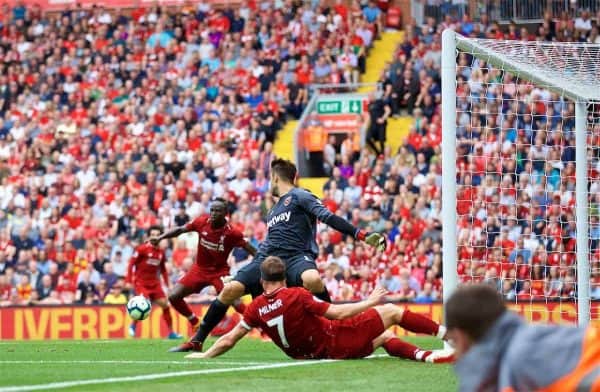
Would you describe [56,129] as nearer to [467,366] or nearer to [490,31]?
[490,31]

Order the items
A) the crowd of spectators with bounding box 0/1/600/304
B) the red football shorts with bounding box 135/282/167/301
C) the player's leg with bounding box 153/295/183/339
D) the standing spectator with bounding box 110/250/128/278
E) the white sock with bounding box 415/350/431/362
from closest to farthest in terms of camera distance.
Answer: the white sock with bounding box 415/350/431/362 → the player's leg with bounding box 153/295/183/339 → the red football shorts with bounding box 135/282/167/301 → the crowd of spectators with bounding box 0/1/600/304 → the standing spectator with bounding box 110/250/128/278

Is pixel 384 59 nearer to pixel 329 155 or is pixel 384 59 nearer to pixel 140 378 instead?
pixel 329 155

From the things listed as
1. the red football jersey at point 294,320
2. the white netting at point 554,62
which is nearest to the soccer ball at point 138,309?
the red football jersey at point 294,320

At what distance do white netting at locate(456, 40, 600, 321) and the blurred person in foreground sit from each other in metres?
12.2

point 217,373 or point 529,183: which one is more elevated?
point 529,183

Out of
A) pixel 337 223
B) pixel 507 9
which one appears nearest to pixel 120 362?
pixel 337 223

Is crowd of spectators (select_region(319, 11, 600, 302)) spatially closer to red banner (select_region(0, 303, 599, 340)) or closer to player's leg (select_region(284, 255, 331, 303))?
red banner (select_region(0, 303, 599, 340))

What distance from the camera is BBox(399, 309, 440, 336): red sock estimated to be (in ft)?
36.7

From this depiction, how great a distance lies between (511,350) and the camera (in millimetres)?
4406

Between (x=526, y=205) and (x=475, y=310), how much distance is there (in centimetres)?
1639

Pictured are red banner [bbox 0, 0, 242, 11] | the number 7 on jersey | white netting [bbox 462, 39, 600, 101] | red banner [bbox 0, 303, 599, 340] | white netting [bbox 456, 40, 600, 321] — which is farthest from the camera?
red banner [bbox 0, 0, 242, 11]

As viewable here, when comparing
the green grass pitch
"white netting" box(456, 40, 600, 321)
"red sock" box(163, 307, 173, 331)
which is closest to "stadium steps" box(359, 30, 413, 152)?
"white netting" box(456, 40, 600, 321)

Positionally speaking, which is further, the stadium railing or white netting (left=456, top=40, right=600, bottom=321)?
the stadium railing

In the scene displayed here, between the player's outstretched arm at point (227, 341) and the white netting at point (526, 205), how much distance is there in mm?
5806
